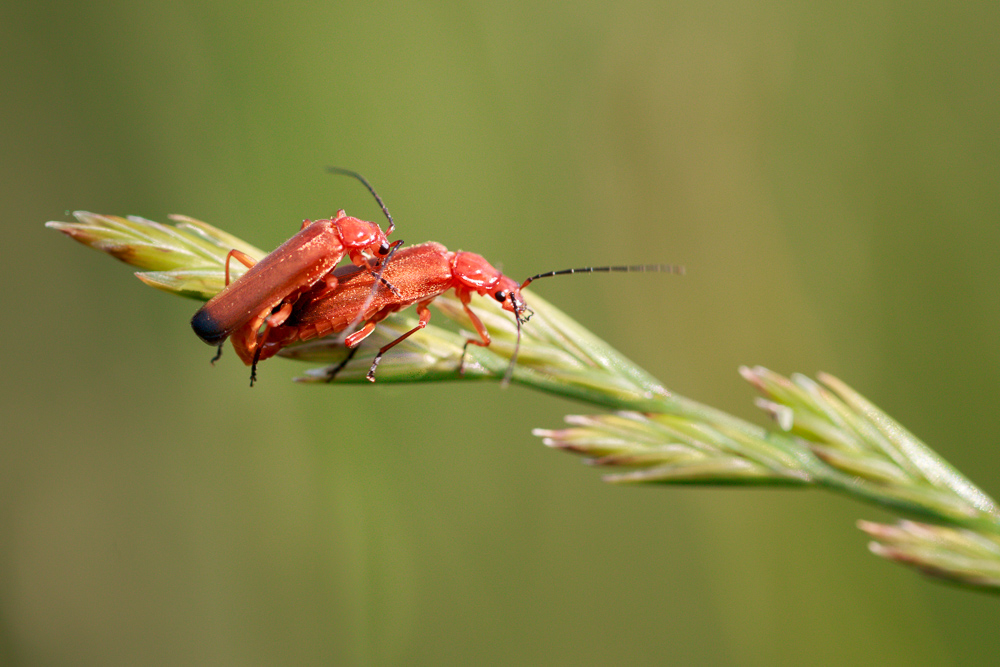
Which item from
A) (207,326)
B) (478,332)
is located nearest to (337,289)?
(207,326)

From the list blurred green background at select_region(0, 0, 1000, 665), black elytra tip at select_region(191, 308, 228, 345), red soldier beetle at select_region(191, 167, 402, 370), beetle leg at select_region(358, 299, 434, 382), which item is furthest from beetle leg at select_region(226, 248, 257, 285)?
blurred green background at select_region(0, 0, 1000, 665)

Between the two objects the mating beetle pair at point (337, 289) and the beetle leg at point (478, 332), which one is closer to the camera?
the beetle leg at point (478, 332)

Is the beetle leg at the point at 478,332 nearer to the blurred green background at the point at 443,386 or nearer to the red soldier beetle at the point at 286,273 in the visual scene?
the red soldier beetle at the point at 286,273

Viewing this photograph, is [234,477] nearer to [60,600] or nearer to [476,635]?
[60,600]

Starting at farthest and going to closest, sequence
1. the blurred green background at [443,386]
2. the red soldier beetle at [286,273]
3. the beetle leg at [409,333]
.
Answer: the blurred green background at [443,386] → the red soldier beetle at [286,273] → the beetle leg at [409,333]

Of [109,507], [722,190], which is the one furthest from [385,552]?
[722,190]

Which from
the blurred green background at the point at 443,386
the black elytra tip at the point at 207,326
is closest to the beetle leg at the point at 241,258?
the black elytra tip at the point at 207,326
